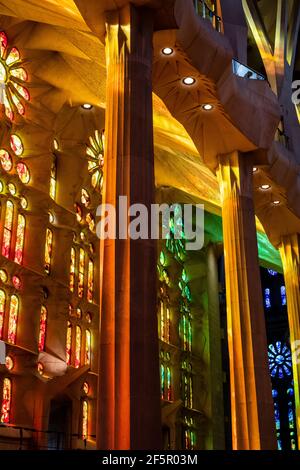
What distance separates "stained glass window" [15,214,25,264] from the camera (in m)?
16.1

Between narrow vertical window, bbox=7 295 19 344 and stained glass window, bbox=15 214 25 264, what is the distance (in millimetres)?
1065

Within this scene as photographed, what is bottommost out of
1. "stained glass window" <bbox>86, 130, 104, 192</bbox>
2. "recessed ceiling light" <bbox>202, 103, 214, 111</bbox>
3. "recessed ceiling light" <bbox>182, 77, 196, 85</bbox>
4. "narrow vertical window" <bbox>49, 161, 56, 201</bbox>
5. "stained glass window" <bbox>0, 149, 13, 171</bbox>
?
"recessed ceiling light" <bbox>202, 103, 214, 111</bbox>

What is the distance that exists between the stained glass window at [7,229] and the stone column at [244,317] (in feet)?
18.8

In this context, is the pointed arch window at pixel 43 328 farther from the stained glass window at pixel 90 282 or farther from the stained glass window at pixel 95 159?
the stained glass window at pixel 95 159

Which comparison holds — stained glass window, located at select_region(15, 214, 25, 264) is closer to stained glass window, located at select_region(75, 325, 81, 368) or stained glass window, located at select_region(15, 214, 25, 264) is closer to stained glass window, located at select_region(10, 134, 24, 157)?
stained glass window, located at select_region(10, 134, 24, 157)

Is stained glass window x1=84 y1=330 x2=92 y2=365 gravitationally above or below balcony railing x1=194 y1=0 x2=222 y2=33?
below

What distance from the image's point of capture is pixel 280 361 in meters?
30.8

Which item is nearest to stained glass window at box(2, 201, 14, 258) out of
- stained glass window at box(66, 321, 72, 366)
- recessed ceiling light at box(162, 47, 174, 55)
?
stained glass window at box(66, 321, 72, 366)

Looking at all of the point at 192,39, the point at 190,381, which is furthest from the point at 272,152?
the point at 190,381

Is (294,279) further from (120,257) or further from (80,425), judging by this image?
(120,257)

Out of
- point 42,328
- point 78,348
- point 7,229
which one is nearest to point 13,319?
point 42,328

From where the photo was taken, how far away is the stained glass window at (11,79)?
1617 cm

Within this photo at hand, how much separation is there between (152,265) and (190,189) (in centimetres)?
1314

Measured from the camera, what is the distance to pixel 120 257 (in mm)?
8336
